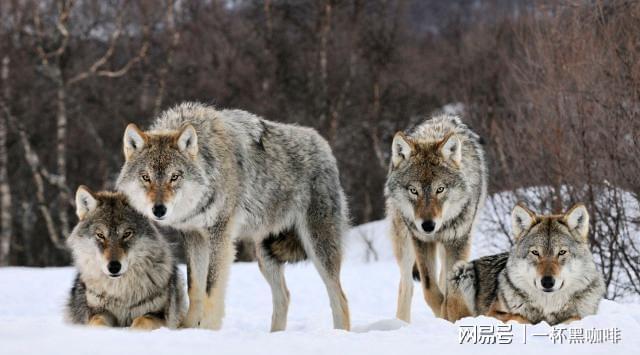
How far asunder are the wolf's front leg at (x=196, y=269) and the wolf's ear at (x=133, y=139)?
2.43 ft

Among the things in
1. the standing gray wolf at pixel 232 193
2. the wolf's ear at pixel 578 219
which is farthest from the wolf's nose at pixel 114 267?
the wolf's ear at pixel 578 219

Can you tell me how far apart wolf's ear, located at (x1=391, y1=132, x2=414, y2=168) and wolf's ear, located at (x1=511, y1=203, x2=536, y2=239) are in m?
0.99

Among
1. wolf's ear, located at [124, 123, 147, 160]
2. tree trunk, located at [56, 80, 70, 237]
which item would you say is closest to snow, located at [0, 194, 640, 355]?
wolf's ear, located at [124, 123, 147, 160]

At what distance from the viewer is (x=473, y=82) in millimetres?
18250

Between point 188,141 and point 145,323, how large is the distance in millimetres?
1322

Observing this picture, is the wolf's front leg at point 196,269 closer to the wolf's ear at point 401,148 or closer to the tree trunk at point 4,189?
the wolf's ear at point 401,148

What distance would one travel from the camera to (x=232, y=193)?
19.4 ft

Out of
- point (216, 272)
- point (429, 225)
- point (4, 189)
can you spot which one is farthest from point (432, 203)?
point (4, 189)

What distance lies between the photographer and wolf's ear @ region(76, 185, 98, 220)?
18.3 feet

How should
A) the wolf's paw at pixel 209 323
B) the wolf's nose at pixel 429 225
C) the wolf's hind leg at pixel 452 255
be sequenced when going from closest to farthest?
the wolf's paw at pixel 209 323
the wolf's nose at pixel 429 225
the wolf's hind leg at pixel 452 255

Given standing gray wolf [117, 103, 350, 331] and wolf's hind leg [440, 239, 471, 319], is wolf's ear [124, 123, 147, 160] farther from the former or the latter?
wolf's hind leg [440, 239, 471, 319]

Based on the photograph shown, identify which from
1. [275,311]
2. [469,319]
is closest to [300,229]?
[275,311]

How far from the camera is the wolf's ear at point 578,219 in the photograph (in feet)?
18.5

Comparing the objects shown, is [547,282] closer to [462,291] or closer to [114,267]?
[462,291]
